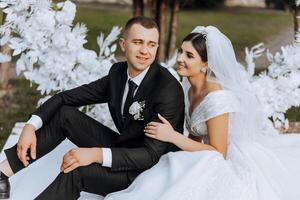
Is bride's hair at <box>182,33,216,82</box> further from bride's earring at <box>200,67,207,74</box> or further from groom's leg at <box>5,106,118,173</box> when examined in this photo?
groom's leg at <box>5,106,118,173</box>

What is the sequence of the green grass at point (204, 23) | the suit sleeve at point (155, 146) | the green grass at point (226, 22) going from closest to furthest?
the suit sleeve at point (155, 146)
the green grass at point (204, 23)
the green grass at point (226, 22)

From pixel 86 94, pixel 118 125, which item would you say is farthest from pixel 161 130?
pixel 86 94

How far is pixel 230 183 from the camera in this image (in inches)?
130

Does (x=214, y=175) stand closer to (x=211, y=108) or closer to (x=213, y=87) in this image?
(x=211, y=108)

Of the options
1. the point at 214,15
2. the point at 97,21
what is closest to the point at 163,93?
the point at 97,21

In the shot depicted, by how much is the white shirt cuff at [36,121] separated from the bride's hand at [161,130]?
2.24 ft

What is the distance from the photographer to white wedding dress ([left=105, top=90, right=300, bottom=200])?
10.7 ft

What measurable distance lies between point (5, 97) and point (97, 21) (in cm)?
786

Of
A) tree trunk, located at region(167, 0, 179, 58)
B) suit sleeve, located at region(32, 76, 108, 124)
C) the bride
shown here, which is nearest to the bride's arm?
the bride

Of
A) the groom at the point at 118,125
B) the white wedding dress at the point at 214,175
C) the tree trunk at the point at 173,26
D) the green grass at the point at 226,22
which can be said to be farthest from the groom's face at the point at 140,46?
the green grass at the point at 226,22

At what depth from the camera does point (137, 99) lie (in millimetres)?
3479

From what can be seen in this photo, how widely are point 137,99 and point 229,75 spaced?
624mm

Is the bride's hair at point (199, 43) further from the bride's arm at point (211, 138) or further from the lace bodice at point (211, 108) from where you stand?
the bride's arm at point (211, 138)

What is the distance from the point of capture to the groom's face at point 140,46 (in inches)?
135
